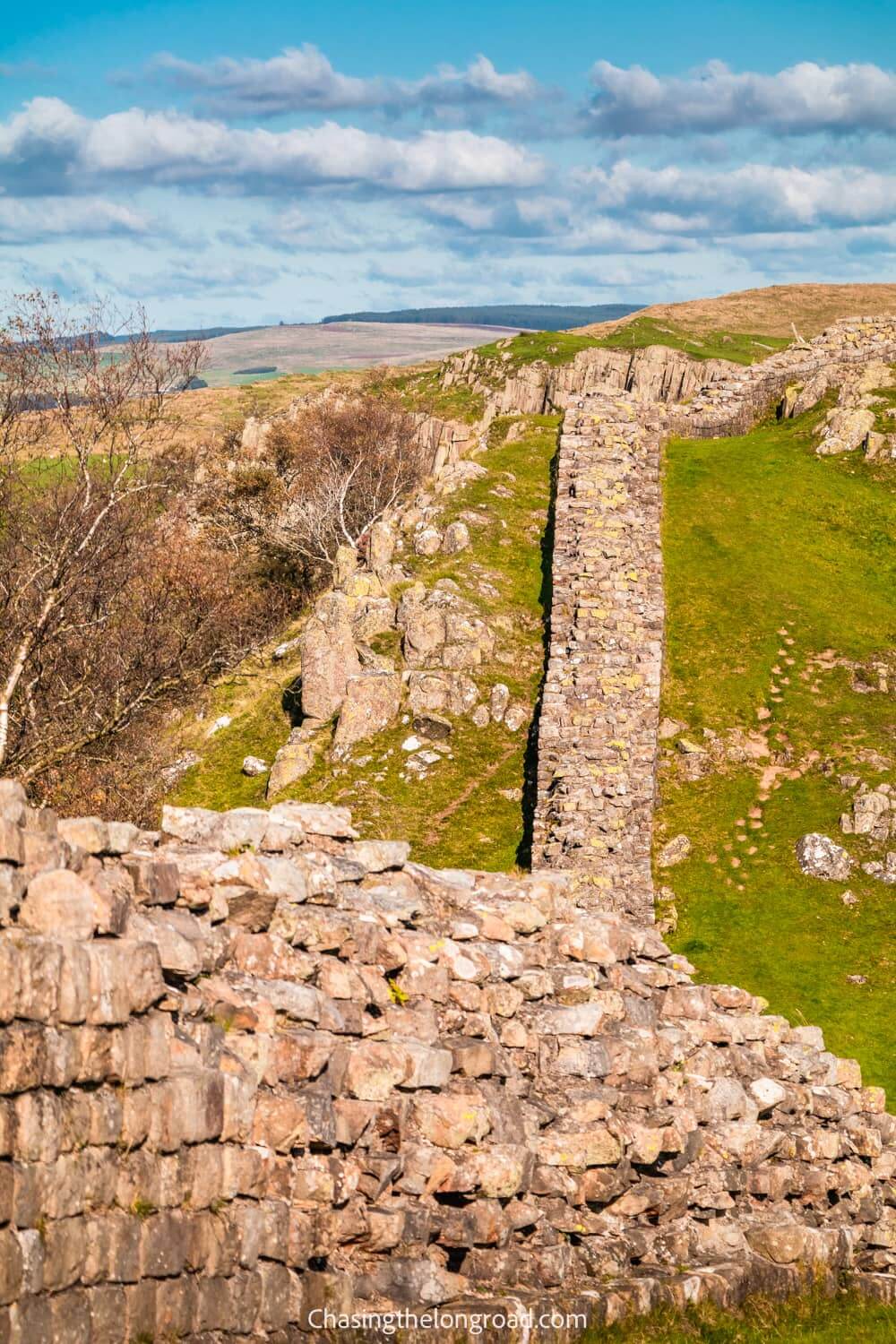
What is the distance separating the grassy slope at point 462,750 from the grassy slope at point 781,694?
519cm

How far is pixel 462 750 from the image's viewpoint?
151 ft

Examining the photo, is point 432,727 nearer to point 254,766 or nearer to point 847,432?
point 254,766

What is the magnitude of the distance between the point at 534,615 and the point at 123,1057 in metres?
38.8

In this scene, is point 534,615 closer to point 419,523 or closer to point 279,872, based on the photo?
point 419,523

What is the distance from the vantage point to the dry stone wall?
40.7 m

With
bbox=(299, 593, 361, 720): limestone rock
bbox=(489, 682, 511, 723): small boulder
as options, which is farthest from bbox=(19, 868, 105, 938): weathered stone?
bbox=(489, 682, 511, 723): small boulder

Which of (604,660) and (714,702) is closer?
(604,660)

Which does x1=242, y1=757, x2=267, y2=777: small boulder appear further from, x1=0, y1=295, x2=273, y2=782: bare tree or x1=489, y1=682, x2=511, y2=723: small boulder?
x1=489, y1=682, x2=511, y2=723: small boulder

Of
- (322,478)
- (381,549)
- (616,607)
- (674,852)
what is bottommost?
(674,852)

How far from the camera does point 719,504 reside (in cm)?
5947

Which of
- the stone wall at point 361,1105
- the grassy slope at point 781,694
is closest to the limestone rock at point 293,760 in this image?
the grassy slope at point 781,694

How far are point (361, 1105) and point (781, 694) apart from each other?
111ft

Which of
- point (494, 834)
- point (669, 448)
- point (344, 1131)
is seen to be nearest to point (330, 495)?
point (669, 448)

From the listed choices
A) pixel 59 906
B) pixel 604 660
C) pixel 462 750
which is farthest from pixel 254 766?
pixel 59 906
